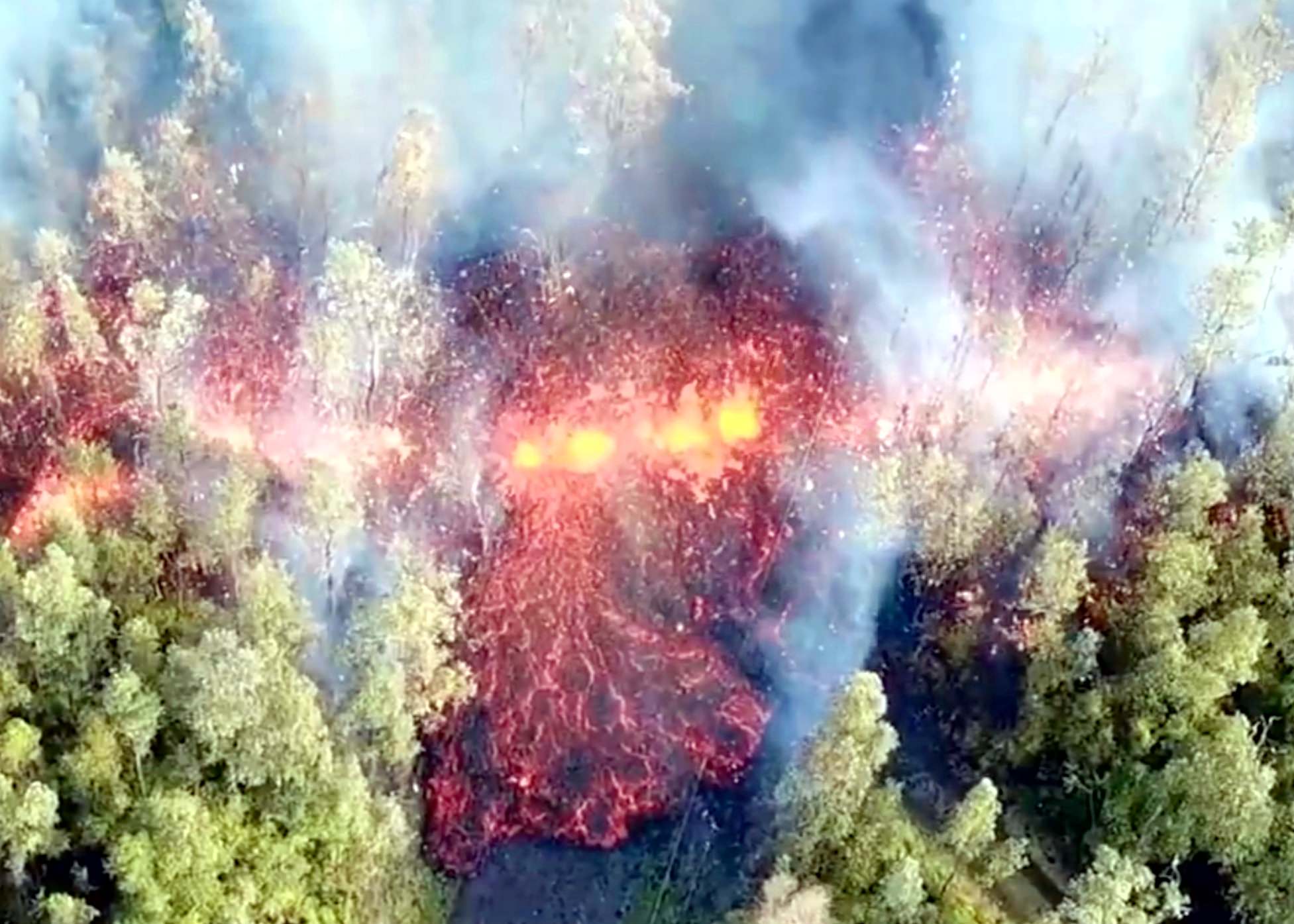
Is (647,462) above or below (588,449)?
below

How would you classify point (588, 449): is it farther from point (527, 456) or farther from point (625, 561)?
point (625, 561)

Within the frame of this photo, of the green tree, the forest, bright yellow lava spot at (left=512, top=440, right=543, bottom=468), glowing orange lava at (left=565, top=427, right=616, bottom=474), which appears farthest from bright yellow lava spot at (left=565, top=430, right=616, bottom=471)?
the green tree

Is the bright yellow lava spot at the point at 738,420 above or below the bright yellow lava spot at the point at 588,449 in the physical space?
above

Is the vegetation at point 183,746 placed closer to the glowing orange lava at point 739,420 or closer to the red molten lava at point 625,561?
the red molten lava at point 625,561

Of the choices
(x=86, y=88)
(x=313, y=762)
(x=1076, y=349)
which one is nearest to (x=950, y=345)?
(x=1076, y=349)

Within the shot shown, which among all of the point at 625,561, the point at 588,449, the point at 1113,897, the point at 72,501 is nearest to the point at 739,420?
the point at 588,449

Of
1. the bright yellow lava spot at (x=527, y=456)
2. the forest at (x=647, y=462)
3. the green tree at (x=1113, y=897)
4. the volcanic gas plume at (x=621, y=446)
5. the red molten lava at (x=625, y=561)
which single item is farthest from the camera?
the bright yellow lava spot at (x=527, y=456)

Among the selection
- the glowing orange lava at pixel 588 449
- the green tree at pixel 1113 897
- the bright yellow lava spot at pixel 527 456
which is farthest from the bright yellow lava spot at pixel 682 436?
the green tree at pixel 1113 897
